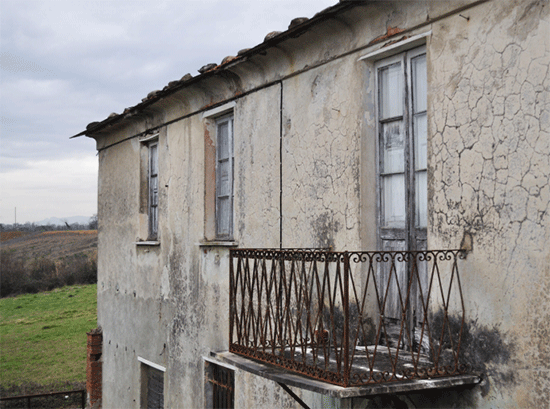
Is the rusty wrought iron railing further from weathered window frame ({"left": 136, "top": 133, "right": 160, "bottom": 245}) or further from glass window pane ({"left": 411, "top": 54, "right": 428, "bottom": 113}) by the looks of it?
weathered window frame ({"left": 136, "top": 133, "right": 160, "bottom": 245})

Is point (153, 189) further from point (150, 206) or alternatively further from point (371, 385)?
point (371, 385)

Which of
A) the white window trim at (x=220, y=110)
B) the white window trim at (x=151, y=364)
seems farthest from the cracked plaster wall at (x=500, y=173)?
the white window trim at (x=151, y=364)

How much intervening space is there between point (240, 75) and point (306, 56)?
131 cm

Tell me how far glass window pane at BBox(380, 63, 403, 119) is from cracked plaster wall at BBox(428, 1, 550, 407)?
47cm

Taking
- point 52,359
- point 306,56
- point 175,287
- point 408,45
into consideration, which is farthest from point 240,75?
point 52,359

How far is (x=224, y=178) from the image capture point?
791 cm

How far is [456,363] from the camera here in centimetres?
422

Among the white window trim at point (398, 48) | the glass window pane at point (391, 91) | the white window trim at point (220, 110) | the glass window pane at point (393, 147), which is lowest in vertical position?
the glass window pane at point (393, 147)

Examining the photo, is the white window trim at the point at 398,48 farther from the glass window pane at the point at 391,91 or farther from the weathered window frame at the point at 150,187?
the weathered window frame at the point at 150,187

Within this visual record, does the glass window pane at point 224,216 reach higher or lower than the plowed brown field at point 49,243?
higher

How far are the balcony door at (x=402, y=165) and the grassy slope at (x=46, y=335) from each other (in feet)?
61.2

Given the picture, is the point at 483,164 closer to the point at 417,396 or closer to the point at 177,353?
the point at 417,396

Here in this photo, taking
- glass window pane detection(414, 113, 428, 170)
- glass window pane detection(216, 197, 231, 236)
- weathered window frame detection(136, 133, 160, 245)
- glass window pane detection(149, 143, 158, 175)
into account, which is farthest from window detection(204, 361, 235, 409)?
glass window pane detection(414, 113, 428, 170)

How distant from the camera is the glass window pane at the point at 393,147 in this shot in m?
Answer: 5.05
